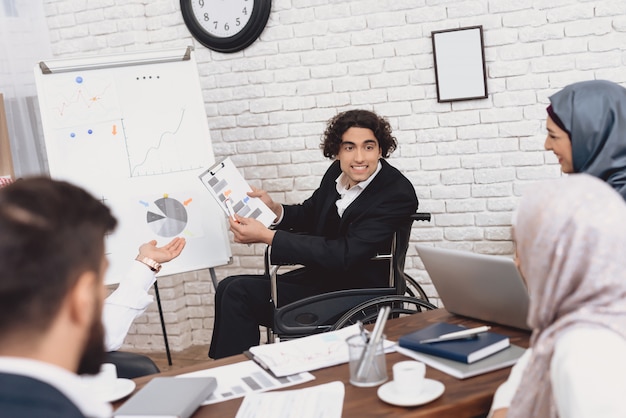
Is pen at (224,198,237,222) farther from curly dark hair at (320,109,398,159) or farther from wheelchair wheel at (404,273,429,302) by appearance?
wheelchair wheel at (404,273,429,302)

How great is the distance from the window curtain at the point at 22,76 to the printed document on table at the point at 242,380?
8.46 feet

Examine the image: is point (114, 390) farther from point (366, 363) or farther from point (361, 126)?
point (361, 126)

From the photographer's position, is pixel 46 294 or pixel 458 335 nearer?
pixel 46 294

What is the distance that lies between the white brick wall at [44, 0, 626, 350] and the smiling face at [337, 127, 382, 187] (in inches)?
27.9

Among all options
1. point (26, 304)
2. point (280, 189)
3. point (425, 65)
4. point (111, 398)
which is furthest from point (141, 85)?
point (26, 304)

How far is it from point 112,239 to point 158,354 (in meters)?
1.22

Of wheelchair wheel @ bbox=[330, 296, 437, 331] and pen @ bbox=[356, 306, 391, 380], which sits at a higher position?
pen @ bbox=[356, 306, 391, 380]

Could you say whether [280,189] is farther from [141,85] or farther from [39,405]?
[39,405]

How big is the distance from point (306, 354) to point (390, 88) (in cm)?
209

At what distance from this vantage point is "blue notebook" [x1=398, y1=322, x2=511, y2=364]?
1572 mm

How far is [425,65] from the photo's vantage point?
3445 mm

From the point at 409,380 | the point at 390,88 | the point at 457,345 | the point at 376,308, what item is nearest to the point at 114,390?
the point at 409,380

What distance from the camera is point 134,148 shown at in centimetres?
325

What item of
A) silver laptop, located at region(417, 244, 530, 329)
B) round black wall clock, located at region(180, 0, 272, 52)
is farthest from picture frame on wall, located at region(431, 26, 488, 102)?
silver laptop, located at region(417, 244, 530, 329)
